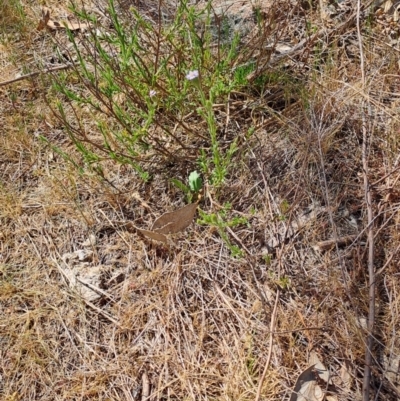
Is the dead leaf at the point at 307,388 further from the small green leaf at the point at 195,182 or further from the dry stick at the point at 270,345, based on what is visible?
the small green leaf at the point at 195,182

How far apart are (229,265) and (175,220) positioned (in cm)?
25

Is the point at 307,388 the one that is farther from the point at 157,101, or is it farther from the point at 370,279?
the point at 157,101

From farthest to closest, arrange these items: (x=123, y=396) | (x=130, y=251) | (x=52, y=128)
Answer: (x=52, y=128) → (x=130, y=251) → (x=123, y=396)

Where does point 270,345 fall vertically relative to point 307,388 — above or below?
above

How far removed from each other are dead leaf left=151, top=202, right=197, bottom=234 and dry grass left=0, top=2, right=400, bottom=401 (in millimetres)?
39

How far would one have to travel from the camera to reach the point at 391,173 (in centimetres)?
166

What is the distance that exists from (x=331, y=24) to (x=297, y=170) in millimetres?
850

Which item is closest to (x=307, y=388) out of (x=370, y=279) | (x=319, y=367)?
(x=319, y=367)

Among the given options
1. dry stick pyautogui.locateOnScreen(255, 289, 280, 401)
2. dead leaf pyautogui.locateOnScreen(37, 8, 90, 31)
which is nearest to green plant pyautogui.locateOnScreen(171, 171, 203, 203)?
dry stick pyautogui.locateOnScreen(255, 289, 280, 401)

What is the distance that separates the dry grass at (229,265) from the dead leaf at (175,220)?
0.13ft

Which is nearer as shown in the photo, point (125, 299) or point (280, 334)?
point (280, 334)

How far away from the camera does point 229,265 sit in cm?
173

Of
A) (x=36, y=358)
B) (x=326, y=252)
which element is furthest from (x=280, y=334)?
(x=36, y=358)

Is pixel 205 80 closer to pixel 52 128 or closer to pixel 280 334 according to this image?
pixel 52 128
